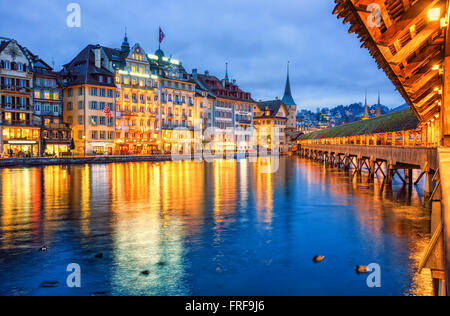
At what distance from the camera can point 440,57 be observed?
14914 mm

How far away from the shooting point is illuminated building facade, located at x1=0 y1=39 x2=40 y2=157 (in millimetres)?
71750

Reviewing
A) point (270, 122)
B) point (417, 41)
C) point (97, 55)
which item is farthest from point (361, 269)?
point (270, 122)

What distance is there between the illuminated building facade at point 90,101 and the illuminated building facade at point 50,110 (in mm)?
2067

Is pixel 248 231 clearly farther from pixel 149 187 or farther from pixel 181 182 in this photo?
pixel 181 182

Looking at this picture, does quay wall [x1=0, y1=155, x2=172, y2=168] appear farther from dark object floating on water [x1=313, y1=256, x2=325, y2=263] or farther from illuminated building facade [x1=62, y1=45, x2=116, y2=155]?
dark object floating on water [x1=313, y1=256, x2=325, y2=263]

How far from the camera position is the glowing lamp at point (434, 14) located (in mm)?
10622

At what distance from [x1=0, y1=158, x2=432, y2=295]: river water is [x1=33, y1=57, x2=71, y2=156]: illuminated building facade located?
4788 cm

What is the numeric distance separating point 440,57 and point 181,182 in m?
32.7

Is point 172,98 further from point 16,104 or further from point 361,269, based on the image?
point 361,269

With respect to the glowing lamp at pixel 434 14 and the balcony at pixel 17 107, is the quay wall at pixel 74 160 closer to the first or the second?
the balcony at pixel 17 107

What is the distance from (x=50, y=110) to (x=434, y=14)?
81.3 meters
